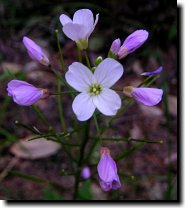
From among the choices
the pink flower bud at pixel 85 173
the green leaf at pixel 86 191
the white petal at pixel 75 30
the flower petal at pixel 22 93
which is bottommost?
the green leaf at pixel 86 191

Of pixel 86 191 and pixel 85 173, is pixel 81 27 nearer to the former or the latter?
pixel 86 191

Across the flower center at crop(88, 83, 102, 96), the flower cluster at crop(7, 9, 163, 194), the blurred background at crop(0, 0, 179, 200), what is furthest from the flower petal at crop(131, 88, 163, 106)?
the blurred background at crop(0, 0, 179, 200)

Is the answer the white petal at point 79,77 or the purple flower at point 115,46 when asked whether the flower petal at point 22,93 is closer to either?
the white petal at point 79,77

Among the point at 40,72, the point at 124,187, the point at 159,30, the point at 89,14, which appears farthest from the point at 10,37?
the point at 89,14

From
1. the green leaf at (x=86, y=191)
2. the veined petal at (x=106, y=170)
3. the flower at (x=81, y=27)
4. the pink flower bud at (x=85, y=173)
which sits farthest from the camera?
the pink flower bud at (x=85, y=173)

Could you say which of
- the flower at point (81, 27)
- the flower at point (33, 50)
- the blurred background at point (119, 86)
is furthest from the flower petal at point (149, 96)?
the blurred background at point (119, 86)

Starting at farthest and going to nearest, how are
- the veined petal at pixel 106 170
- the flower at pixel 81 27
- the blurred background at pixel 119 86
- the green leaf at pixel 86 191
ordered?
the blurred background at pixel 119 86, the green leaf at pixel 86 191, the flower at pixel 81 27, the veined petal at pixel 106 170

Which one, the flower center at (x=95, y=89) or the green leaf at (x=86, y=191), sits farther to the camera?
the green leaf at (x=86, y=191)

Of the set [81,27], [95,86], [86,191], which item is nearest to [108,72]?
[95,86]
